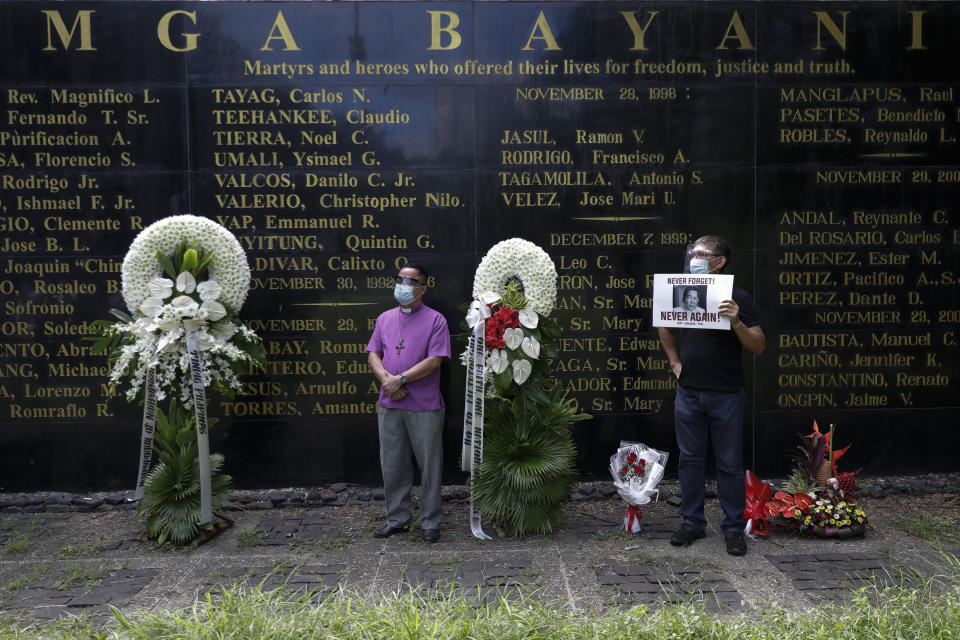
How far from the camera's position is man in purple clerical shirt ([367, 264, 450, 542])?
17.0ft

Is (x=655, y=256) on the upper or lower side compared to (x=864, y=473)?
upper

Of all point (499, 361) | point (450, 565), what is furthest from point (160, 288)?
point (450, 565)

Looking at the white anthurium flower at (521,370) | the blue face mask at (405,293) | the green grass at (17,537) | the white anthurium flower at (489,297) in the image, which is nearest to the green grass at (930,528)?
the white anthurium flower at (521,370)

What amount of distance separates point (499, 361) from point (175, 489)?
2.45m

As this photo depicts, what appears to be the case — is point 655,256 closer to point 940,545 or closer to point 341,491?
point 940,545

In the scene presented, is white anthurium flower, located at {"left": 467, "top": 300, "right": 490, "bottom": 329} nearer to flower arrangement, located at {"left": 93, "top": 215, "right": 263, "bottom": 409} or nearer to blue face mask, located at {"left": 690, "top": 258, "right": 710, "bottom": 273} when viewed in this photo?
blue face mask, located at {"left": 690, "top": 258, "right": 710, "bottom": 273}

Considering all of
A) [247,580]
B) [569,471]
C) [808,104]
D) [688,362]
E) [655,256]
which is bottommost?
[247,580]

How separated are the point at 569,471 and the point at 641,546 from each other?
70 cm

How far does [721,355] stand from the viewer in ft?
16.0

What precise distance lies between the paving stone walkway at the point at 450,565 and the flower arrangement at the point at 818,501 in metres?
0.11

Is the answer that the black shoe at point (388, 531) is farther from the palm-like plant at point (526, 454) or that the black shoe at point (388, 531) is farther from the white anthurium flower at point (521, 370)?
the white anthurium flower at point (521, 370)

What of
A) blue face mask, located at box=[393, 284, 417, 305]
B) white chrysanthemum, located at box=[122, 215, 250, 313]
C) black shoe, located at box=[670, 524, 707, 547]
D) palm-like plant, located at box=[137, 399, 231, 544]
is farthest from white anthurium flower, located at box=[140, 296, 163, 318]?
black shoe, located at box=[670, 524, 707, 547]

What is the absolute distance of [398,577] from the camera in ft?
14.9

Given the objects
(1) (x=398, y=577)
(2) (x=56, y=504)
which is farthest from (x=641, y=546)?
(2) (x=56, y=504)
